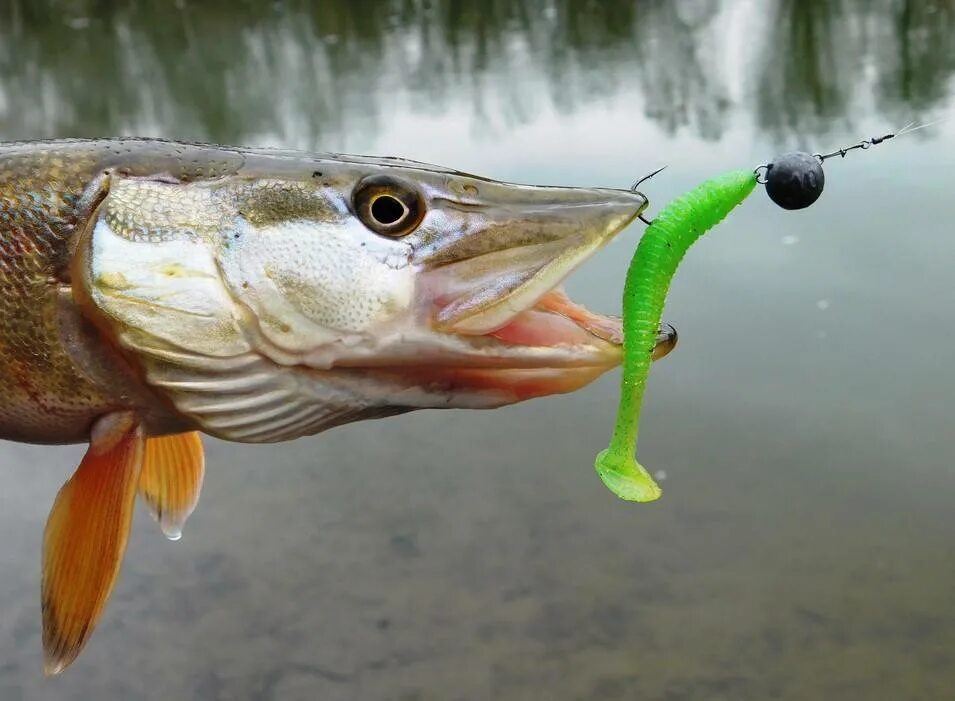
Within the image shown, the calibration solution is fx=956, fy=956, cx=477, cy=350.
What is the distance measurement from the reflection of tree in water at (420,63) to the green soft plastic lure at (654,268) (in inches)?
197

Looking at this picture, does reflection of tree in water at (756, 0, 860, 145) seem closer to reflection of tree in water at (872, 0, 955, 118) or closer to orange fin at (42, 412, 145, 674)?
reflection of tree in water at (872, 0, 955, 118)

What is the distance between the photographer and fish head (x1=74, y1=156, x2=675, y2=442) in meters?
1.14

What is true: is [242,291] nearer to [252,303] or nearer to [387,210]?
[252,303]

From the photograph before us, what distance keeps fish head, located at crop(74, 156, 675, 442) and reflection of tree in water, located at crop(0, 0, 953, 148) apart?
4983 millimetres

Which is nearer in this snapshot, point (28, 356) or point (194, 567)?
point (28, 356)

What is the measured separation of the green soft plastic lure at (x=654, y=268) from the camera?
1.06 meters

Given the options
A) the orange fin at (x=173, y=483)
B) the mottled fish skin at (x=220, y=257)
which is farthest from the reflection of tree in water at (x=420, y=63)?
the mottled fish skin at (x=220, y=257)

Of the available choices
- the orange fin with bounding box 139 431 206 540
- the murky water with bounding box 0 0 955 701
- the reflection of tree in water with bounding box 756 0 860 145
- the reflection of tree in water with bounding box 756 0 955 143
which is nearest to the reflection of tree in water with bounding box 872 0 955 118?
the reflection of tree in water with bounding box 756 0 955 143

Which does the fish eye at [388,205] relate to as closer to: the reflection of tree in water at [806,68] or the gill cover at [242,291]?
the gill cover at [242,291]

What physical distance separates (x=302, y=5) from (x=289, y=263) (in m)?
10.4

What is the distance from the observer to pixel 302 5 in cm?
1070

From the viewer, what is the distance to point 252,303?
1.20m

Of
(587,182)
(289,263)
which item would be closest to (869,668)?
(289,263)

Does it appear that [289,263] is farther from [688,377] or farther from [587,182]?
[587,182]
